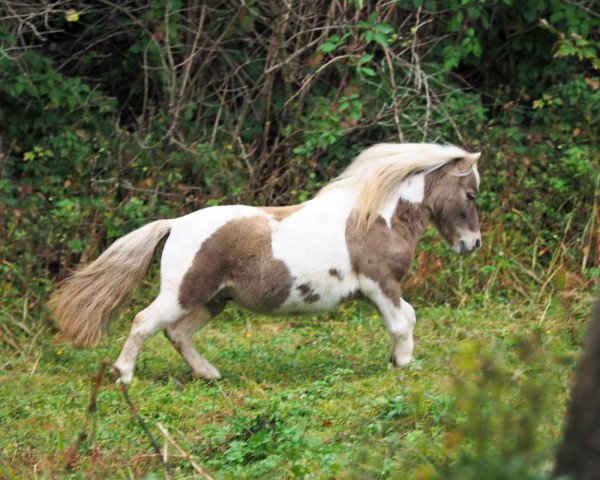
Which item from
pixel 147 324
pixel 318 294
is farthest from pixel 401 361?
pixel 147 324

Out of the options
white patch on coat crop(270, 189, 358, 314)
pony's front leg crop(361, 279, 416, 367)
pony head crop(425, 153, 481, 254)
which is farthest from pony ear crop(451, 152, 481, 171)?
pony's front leg crop(361, 279, 416, 367)

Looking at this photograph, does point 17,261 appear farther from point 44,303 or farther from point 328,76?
point 328,76

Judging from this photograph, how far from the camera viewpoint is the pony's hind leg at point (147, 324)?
6992 mm

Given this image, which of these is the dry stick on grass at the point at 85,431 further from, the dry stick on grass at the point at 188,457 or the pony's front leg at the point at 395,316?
the pony's front leg at the point at 395,316

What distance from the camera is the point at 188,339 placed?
24.1ft

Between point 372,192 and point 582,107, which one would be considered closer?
point 372,192

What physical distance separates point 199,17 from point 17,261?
3519 mm

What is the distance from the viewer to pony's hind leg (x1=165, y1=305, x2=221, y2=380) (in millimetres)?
7266

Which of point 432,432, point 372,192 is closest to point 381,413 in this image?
point 432,432

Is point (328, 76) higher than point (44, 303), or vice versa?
point (328, 76)

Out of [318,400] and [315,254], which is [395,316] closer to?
[315,254]

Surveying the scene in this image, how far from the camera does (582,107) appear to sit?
10945mm

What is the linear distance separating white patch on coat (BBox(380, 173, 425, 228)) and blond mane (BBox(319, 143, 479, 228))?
0.10 feet

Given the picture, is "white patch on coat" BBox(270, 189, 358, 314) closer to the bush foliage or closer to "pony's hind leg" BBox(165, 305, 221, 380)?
"pony's hind leg" BBox(165, 305, 221, 380)
